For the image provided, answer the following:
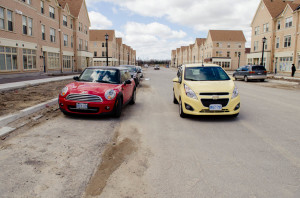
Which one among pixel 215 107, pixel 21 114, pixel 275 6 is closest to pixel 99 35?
pixel 275 6

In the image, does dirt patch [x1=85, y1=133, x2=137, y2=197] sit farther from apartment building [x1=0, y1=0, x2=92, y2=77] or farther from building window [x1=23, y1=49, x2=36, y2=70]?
building window [x1=23, y1=49, x2=36, y2=70]

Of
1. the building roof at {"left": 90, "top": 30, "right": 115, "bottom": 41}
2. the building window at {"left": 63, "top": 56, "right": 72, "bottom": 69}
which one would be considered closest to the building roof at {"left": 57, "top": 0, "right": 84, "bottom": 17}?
the building window at {"left": 63, "top": 56, "right": 72, "bottom": 69}

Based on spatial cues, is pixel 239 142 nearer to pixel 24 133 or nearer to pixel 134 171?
pixel 134 171

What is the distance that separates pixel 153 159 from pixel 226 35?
231ft

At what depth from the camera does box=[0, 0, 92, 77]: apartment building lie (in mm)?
20806

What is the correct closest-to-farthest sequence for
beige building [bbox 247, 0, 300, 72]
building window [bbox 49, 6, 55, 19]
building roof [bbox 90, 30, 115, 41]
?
1. building window [bbox 49, 6, 55, 19]
2. beige building [bbox 247, 0, 300, 72]
3. building roof [bbox 90, 30, 115, 41]

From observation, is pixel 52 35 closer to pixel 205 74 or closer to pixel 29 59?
pixel 29 59

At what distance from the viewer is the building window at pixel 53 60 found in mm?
30428

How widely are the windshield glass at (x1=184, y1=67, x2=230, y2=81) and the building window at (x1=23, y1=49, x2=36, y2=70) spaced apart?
20847mm

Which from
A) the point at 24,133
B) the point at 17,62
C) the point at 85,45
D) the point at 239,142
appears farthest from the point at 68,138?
the point at 85,45

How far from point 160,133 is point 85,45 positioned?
42366 millimetres

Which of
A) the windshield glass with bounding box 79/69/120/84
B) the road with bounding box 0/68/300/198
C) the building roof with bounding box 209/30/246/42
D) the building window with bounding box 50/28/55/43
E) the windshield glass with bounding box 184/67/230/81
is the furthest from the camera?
the building roof with bounding box 209/30/246/42

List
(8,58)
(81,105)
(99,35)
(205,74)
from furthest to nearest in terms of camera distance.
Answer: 1. (99,35)
2. (8,58)
3. (205,74)
4. (81,105)

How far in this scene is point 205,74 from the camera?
8.07 meters
